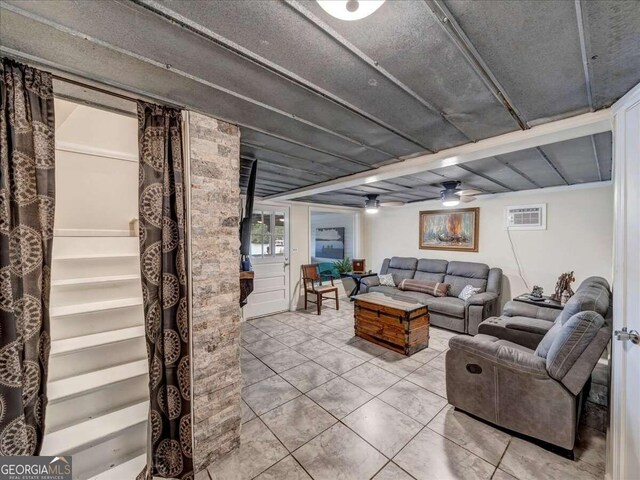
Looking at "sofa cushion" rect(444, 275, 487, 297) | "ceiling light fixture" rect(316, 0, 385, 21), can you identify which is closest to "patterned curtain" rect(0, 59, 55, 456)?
"ceiling light fixture" rect(316, 0, 385, 21)

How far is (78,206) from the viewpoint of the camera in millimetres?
2115

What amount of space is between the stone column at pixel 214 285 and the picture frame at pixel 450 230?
4.44 meters

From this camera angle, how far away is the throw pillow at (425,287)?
15.0ft

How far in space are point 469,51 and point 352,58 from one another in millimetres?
→ 475

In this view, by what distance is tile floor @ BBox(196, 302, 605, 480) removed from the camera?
5.37ft

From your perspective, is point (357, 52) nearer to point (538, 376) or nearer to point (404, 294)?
point (538, 376)

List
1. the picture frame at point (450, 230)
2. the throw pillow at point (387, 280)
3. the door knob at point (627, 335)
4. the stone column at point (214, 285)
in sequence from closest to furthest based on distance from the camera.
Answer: the door knob at point (627, 335) → the stone column at point (214, 285) → the picture frame at point (450, 230) → the throw pillow at point (387, 280)

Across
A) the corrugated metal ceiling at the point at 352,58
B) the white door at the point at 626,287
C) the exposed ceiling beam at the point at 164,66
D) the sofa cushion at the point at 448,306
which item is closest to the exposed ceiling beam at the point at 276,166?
the corrugated metal ceiling at the point at 352,58

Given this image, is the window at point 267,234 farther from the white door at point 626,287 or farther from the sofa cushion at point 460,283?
the white door at point 626,287

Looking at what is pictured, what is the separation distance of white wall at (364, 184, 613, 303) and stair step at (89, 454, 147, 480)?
196 inches

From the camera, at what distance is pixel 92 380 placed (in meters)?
1.60

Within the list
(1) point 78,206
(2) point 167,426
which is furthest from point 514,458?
(1) point 78,206

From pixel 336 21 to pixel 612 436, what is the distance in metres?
2.48

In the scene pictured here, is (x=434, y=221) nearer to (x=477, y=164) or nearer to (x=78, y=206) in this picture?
(x=477, y=164)
